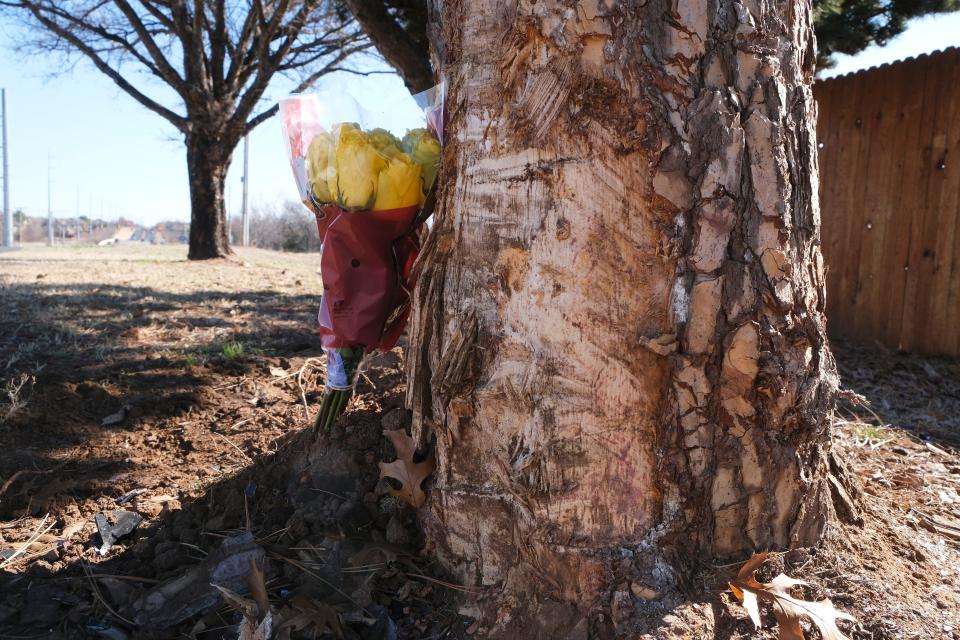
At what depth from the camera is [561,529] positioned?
1.52 metres

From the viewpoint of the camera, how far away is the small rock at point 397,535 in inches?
69.3

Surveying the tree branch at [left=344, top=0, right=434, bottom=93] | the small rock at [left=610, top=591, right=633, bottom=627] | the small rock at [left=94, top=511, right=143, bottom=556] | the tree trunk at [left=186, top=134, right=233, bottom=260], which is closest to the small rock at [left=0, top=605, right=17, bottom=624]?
the small rock at [left=94, top=511, right=143, bottom=556]

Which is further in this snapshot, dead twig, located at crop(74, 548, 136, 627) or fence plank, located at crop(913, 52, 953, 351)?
fence plank, located at crop(913, 52, 953, 351)

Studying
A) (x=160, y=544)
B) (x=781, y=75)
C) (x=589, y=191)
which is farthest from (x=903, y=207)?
(x=160, y=544)

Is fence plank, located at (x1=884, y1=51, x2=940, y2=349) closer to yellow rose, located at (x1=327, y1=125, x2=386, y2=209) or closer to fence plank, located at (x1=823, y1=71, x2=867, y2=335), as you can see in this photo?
fence plank, located at (x1=823, y1=71, x2=867, y2=335)

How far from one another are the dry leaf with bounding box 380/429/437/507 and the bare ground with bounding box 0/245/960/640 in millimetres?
84

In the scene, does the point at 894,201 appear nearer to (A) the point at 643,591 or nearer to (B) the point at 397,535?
(A) the point at 643,591

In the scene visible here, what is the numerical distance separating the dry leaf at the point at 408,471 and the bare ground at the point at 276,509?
0.08m

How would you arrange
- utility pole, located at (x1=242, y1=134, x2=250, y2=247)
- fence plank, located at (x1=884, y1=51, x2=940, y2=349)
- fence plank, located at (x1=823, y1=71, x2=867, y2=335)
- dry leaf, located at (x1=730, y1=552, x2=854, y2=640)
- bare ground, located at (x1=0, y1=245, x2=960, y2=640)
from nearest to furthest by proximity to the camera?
dry leaf, located at (x1=730, y1=552, x2=854, y2=640)
bare ground, located at (x1=0, y1=245, x2=960, y2=640)
fence plank, located at (x1=884, y1=51, x2=940, y2=349)
fence plank, located at (x1=823, y1=71, x2=867, y2=335)
utility pole, located at (x1=242, y1=134, x2=250, y2=247)

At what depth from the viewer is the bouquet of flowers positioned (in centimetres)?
179

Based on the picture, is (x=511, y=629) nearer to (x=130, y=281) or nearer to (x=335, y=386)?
(x=335, y=386)

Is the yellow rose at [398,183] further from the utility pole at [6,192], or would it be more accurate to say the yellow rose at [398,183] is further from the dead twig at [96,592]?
the utility pole at [6,192]

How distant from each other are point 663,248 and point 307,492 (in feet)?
3.96

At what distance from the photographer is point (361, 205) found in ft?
5.88
